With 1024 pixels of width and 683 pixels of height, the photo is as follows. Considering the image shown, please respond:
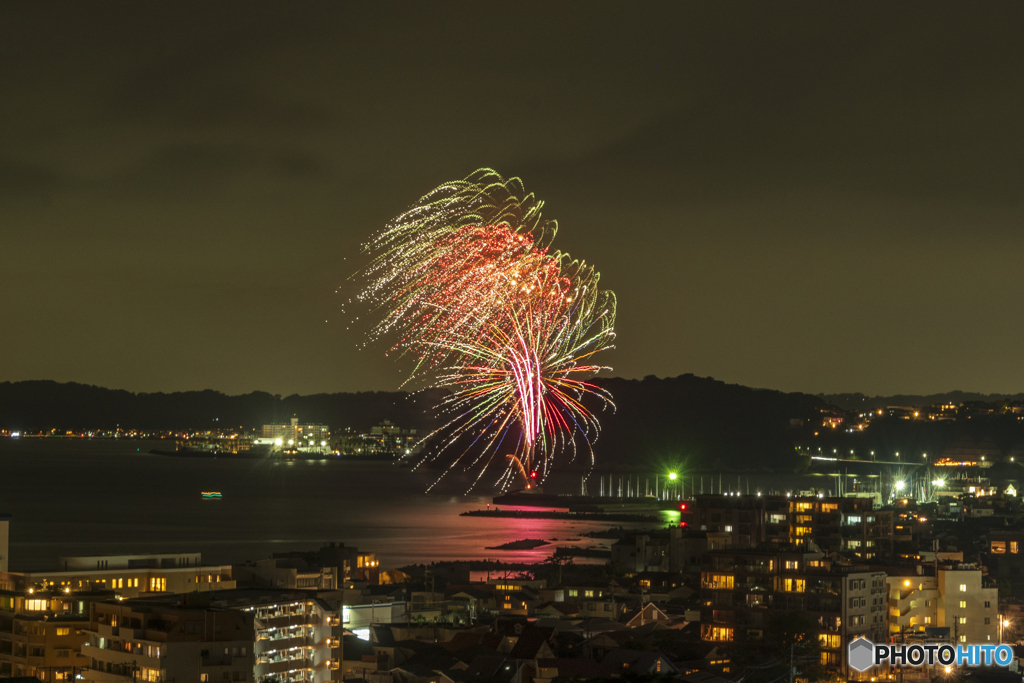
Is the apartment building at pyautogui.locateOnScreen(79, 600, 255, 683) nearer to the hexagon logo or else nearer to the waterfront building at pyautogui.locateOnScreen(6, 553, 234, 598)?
the waterfront building at pyautogui.locateOnScreen(6, 553, 234, 598)

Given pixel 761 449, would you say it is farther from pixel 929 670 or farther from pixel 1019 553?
pixel 929 670

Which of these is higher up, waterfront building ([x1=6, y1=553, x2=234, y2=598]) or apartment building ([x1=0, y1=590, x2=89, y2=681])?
waterfront building ([x1=6, y1=553, x2=234, y2=598])

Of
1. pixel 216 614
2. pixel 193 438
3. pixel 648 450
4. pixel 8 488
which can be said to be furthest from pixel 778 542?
pixel 193 438

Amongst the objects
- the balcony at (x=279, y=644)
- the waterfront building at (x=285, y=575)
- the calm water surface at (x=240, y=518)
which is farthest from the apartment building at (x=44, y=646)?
the calm water surface at (x=240, y=518)

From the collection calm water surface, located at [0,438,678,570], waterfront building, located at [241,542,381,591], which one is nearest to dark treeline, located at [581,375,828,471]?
calm water surface, located at [0,438,678,570]

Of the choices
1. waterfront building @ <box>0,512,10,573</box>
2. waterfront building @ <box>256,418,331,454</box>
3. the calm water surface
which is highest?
waterfront building @ <box>256,418,331,454</box>

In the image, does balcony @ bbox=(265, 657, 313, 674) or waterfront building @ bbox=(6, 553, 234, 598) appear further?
waterfront building @ bbox=(6, 553, 234, 598)

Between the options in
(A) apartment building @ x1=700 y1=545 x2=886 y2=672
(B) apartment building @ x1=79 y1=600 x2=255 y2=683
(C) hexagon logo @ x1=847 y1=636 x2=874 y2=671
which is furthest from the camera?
(A) apartment building @ x1=700 y1=545 x2=886 y2=672
